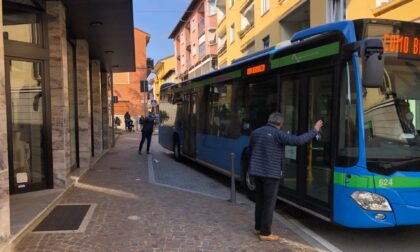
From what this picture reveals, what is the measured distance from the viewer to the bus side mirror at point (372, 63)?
4844 mm

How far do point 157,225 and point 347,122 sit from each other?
2.99m

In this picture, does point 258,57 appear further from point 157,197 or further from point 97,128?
point 97,128

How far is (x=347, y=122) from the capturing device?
17.8ft

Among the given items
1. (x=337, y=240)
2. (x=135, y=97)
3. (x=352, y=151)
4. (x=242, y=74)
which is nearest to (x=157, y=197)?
(x=242, y=74)

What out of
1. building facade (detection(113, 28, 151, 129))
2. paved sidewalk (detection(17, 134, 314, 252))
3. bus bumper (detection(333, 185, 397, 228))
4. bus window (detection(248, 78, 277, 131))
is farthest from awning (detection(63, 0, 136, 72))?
building facade (detection(113, 28, 151, 129))

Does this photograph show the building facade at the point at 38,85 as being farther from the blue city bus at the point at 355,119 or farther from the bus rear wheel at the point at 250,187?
the blue city bus at the point at 355,119

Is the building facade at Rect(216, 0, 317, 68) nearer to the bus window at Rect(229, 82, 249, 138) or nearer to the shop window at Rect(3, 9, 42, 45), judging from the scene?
the bus window at Rect(229, 82, 249, 138)

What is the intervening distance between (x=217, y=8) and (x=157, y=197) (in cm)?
3200

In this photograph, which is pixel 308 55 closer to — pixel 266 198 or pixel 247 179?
pixel 266 198

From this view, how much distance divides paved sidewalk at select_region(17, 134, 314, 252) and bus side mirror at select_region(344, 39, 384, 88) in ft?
7.11

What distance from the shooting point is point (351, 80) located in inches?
212

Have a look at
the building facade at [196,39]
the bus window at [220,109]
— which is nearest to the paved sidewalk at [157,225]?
the bus window at [220,109]

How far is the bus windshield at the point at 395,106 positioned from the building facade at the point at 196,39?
33572 millimetres

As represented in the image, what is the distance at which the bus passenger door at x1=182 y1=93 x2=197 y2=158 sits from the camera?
12.9 metres
